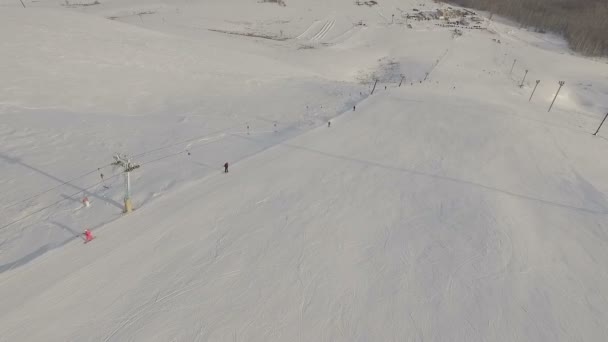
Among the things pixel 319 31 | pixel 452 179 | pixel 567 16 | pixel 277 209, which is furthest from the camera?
pixel 567 16

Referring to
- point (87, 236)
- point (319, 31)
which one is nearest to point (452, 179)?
point (87, 236)

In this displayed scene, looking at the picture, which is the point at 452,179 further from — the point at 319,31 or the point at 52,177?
the point at 319,31

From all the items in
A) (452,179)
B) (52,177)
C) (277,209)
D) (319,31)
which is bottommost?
(452,179)

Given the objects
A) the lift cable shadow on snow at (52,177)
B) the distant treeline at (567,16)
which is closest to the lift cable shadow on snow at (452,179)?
the lift cable shadow on snow at (52,177)

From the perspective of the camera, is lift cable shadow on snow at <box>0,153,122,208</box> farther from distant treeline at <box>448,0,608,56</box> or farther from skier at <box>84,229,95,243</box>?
distant treeline at <box>448,0,608,56</box>

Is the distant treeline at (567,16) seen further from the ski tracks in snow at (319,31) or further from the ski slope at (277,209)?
the ski slope at (277,209)

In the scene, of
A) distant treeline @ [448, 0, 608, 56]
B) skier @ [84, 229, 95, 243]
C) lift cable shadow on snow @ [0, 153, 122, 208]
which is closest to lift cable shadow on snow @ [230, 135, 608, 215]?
lift cable shadow on snow @ [0, 153, 122, 208]
